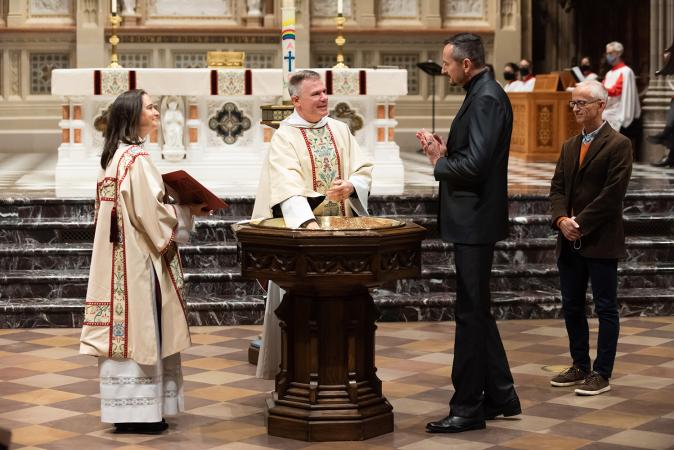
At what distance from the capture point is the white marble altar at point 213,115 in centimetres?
1178

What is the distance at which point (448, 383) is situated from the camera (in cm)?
673

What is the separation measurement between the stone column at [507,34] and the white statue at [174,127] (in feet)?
23.8

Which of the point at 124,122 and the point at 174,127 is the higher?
the point at 174,127

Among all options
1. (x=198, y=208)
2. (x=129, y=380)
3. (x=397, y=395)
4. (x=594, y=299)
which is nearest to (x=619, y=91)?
(x=594, y=299)

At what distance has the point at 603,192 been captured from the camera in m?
6.36

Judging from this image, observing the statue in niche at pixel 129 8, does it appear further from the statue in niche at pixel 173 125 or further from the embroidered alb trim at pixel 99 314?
the embroidered alb trim at pixel 99 314

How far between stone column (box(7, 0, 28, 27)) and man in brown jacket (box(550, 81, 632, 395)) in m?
12.4

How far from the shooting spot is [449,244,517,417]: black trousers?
5.59m

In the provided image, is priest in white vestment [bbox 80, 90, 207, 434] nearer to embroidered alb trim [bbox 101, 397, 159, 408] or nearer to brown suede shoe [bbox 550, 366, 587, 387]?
embroidered alb trim [bbox 101, 397, 159, 408]

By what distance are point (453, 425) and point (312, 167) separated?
1.39 metres

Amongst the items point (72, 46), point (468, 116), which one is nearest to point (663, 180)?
point (468, 116)

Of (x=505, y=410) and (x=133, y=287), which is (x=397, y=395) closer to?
(x=505, y=410)

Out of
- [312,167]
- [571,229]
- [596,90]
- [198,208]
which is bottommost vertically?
[571,229]

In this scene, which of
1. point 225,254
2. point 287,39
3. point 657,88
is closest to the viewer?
point 287,39
